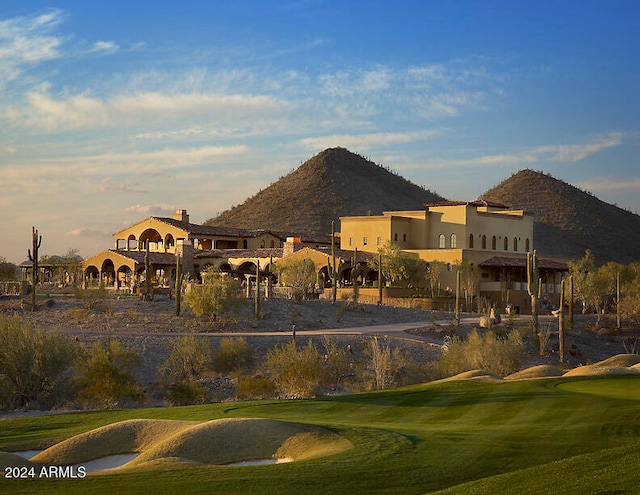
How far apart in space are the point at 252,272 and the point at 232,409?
54679 millimetres

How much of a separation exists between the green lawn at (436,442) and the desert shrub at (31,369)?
5922mm

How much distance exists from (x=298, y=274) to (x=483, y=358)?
94.6 feet

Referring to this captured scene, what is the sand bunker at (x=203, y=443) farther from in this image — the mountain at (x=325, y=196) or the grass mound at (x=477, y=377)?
the mountain at (x=325, y=196)

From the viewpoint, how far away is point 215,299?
45.4 m

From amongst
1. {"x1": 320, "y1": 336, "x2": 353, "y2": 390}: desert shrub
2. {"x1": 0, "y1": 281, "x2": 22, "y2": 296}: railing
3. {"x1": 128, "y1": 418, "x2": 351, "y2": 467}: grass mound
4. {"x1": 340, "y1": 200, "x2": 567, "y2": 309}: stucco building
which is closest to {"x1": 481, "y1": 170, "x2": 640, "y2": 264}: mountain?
{"x1": 340, "y1": 200, "x2": 567, "y2": 309}: stucco building

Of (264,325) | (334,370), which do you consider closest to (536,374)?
(334,370)

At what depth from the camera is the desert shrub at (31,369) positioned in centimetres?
2608

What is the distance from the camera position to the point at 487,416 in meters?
17.7

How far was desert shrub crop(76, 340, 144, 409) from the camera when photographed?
2583 cm

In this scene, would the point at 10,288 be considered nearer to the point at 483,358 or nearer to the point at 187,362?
the point at 187,362

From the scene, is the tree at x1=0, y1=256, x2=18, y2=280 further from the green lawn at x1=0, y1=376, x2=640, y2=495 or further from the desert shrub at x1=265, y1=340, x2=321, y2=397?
the green lawn at x1=0, y1=376, x2=640, y2=495

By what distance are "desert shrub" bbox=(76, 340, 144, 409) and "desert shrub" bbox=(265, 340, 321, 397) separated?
14.7 ft

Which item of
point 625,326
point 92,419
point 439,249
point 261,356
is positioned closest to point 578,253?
point 439,249

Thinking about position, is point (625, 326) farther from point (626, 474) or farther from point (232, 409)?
point (626, 474)
